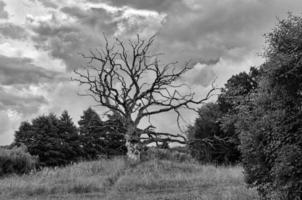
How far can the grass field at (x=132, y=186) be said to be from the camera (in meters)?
13.5

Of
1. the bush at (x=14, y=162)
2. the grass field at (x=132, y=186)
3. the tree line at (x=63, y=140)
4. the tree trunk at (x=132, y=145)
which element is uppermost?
the tree line at (x=63, y=140)

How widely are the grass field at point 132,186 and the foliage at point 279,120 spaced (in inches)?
137

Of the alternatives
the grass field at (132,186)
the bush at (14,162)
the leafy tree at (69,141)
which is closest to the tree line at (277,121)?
the grass field at (132,186)

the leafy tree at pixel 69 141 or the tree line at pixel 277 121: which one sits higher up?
the leafy tree at pixel 69 141

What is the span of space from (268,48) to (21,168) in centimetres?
2242

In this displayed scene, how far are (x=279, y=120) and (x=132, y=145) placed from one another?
18.6 metres

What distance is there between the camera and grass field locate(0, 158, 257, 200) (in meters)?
13.5

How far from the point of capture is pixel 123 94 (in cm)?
2748

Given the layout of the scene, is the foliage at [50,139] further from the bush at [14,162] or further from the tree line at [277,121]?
the tree line at [277,121]

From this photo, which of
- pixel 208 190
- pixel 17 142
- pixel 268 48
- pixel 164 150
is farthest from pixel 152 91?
pixel 17 142

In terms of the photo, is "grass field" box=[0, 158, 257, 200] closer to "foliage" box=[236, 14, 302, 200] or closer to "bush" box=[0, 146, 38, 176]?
"foliage" box=[236, 14, 302, 200]

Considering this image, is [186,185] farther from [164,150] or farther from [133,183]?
[164,150]

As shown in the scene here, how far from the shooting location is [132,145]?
25.9 meters

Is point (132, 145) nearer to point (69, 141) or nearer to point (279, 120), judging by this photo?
point (279, 120)
